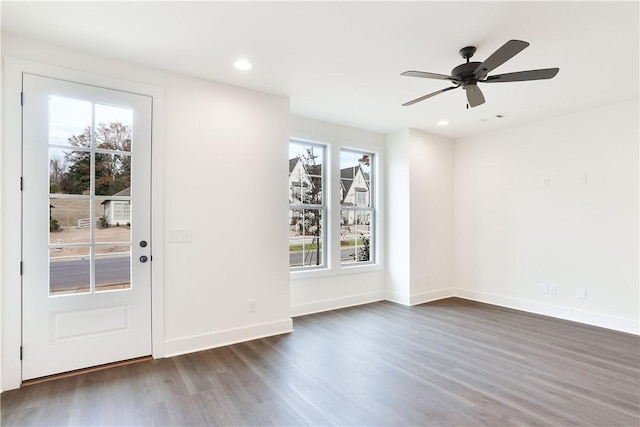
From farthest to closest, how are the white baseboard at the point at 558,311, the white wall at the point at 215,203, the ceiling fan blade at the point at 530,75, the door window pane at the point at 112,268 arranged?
the white baseboard at the point at 558,311 < the white wall at the point at 215,203 < the door window pane at the point at 112,268 < the ceiling fan blade at the point at 530,75

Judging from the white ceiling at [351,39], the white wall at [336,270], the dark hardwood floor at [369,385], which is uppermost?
the white ceiling at [351,39]

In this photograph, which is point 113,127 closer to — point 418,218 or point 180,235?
point 180,235

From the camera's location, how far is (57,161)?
266 centimetres

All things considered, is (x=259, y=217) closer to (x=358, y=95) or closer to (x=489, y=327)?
(x=358, y=95)

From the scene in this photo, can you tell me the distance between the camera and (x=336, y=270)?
15.8 ft

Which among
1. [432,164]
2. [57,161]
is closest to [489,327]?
[432,164]

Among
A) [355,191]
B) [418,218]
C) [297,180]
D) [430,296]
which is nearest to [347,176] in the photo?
[355,191]

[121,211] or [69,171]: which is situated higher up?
[69,171]

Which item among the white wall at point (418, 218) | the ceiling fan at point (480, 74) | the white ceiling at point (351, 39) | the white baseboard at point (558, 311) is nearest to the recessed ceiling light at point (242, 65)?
the white ceiling at point (351, 39)

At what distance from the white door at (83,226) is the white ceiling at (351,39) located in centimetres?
51

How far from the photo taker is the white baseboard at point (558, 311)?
382 cm

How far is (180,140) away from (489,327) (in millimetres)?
3968

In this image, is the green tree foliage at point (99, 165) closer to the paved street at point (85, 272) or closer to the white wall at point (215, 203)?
the white wall at point (215, 203)

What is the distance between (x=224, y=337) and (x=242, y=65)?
Result: 2592 millimetres
